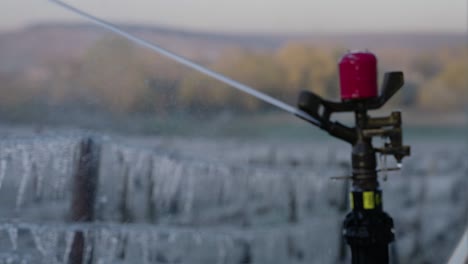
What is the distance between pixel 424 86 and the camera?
1.68 m

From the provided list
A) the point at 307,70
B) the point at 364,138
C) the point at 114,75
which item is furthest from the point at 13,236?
the point at 307,70

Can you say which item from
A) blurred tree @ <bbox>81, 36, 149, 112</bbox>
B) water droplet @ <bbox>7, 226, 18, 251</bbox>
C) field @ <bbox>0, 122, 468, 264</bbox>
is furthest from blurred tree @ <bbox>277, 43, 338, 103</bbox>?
water droplet @ <bbox>7, 226, 18, 251</bbox>

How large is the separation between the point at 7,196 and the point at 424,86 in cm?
119

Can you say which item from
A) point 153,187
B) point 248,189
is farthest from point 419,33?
point 153,187

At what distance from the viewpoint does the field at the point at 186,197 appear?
2.96 ft

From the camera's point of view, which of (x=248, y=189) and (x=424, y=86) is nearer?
(x=248, y=189)

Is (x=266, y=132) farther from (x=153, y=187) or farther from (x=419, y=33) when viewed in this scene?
(x=419, y=33)

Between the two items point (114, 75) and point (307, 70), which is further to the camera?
point (307, 70)

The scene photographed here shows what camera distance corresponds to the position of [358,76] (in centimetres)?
65

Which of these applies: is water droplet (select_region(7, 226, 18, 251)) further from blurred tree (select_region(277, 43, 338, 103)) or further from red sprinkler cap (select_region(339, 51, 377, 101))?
blurred tree (select_region(277, 43, 338, 103))

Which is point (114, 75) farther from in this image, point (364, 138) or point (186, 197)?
point (364, 138)

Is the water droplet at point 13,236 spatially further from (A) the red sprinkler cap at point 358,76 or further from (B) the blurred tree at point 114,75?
(A) the red sprinkler cap at point 358,76

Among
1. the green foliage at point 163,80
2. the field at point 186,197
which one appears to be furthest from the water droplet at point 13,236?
the green foliage at point 163,80

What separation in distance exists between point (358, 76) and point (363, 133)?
0.06 m
